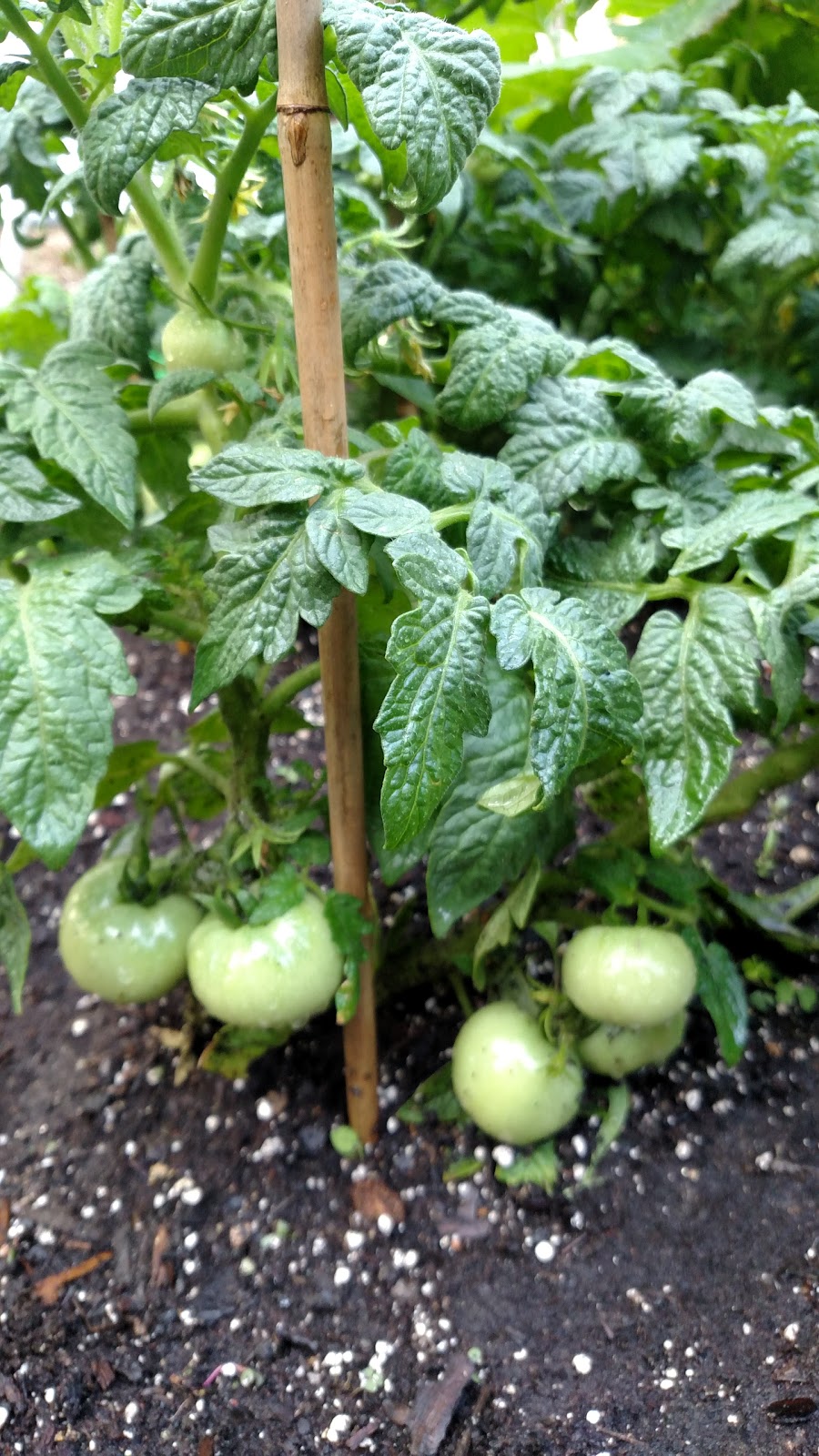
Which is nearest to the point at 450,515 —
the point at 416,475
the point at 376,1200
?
the point at 416,475

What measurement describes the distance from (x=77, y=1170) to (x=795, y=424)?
3.38 ft

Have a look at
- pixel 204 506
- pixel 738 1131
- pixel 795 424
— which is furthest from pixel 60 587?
pixel 738 1131

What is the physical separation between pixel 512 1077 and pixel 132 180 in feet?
2.76

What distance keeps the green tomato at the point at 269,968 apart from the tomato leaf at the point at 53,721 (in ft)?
0.84

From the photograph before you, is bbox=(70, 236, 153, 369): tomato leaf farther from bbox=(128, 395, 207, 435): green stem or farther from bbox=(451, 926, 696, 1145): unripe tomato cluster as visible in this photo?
bbox=(451, 926, 696, 1145): unripe tomato cluster

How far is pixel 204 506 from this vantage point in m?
0.98

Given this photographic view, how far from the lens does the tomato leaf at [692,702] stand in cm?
77

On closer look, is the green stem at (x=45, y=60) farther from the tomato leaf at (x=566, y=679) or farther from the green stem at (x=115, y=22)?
the tomato leaf at (x=566, y=679)

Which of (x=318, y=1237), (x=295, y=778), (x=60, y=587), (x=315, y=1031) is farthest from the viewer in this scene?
(x=295, y=778)

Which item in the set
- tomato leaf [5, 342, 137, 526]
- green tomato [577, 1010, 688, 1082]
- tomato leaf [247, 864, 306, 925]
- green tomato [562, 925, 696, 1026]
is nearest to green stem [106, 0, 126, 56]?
tomato leaf [5, 342, 137, 526]

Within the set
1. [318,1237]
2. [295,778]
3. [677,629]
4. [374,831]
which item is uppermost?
[677,629]

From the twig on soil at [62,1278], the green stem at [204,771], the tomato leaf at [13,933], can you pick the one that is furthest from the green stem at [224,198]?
the twig on soil at [62,1278]

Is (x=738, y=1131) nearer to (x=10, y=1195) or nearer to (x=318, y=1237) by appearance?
(x=318, y=1237)

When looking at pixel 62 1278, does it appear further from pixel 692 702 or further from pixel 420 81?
pixel 420 81
